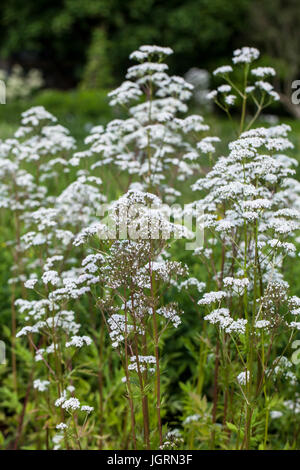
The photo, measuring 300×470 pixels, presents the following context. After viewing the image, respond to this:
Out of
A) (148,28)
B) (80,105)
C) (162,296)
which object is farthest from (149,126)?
(148,28)

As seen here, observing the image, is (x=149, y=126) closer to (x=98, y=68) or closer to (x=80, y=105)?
(x=80, y=105)

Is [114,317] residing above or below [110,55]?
below

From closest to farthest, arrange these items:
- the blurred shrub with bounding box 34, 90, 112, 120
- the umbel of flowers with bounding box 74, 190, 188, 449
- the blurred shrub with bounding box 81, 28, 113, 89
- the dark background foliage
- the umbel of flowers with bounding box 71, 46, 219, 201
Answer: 1. the umbel of flowers with bounding box 74, 190, 188, 449
2. the umbel of flowers with bounding box 71, 46, 219, 201
3. the blurred shrub with bounding box 34, 90, 112, 120
4. the blurred shrub with bounding box 81, 28, 113, 89
5. the dark background foliage

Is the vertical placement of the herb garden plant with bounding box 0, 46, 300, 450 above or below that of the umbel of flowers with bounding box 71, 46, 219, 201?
below

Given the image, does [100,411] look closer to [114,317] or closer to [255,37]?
[114,317]

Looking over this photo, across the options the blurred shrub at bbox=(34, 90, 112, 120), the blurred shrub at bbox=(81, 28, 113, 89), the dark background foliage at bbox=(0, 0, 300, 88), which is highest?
the dark background foliage at bbox=(0, 0, 300, 88)

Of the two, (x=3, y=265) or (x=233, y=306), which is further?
(x=3, y=265)

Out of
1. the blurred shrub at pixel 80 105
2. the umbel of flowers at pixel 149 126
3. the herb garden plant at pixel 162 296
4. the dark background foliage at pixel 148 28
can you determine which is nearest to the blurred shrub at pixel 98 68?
the dark background foliage at pixel 148 28

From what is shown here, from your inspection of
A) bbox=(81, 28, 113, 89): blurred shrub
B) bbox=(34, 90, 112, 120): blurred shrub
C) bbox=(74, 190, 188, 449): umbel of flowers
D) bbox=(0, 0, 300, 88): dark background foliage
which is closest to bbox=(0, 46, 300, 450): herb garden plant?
bbox=(74, 190, 188, 449): umbel of flowers

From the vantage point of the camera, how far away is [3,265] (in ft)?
16.0

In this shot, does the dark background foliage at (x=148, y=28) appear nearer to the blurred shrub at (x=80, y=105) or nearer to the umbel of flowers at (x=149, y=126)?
the blurred shrub at (x=80, y=105)

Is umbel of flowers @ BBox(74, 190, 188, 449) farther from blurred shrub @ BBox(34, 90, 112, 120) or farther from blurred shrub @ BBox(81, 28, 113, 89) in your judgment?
blurred shrub @ BBox(81, 28, 113, 89)
